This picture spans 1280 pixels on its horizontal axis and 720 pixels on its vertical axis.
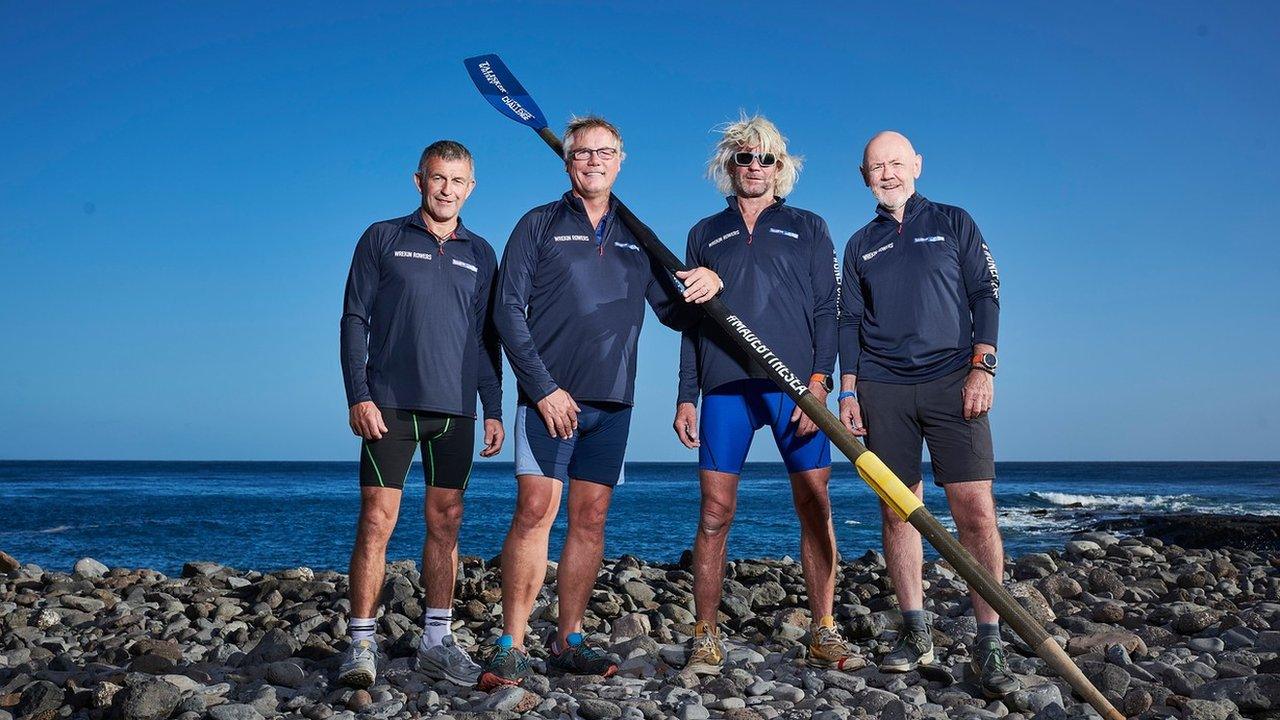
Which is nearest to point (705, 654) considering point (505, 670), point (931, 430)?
point (505, 670)

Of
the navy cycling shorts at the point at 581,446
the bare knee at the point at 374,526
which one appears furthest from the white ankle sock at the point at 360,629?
the navy cycling shorts at the point at 581,446

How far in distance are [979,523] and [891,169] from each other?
1.80 m

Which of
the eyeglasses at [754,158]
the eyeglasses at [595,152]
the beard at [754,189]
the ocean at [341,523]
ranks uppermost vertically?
the eyeglasses at [754,158]

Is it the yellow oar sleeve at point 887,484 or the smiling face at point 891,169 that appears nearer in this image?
the yellow oar sleeve at point 887,484

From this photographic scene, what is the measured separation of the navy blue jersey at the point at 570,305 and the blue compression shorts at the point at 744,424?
1.57 feet

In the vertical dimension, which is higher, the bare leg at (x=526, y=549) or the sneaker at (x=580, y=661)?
the bare leg at (x=526, y=549)

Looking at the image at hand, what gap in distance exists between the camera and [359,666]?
430 centimetres

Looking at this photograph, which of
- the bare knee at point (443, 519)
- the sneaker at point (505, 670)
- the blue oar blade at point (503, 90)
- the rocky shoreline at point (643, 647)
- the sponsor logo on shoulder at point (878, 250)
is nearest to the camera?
the rocky shoreline at point (643, 647)

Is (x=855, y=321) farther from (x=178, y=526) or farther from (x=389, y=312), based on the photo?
(x=178, y=526)

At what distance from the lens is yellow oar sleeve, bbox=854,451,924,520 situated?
4.29 meters

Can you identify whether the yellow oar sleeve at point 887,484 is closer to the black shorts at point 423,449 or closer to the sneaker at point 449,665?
the black shorts at point 423,449

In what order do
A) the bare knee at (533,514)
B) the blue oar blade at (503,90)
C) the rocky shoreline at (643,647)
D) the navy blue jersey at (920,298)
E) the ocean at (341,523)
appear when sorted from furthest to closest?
the ocean at (341,523) < the blue oar blade at (503,90) < the navy blue jersey at (920,298) < the bare knee at (533,514) < the rocky shoreline at (643,647)

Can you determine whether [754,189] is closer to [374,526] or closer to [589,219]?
[589,219]

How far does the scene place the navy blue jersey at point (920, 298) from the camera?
15.4ft
